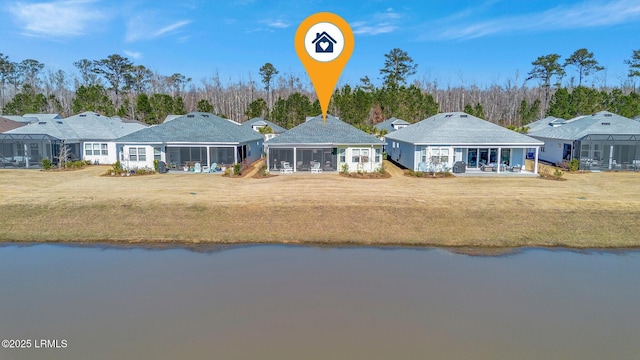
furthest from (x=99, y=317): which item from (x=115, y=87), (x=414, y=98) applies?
(x=115, y=87)

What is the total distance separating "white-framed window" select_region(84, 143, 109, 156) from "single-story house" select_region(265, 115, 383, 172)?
1526 centimetres

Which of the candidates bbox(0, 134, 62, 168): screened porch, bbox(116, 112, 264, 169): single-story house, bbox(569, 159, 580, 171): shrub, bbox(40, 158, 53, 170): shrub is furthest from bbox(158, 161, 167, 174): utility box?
bbox(569, 159, 580, 171): shrub

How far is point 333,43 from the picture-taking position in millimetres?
13242

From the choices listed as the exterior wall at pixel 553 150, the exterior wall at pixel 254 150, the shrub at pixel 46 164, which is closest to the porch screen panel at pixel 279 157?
the exterior wall at pixel 254 150

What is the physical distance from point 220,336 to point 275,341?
1.24 m

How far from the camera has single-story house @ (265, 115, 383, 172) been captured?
29500 millimetres

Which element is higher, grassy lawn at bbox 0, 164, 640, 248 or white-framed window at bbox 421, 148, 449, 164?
white-framed window at bbox 421, 148, 449, 164

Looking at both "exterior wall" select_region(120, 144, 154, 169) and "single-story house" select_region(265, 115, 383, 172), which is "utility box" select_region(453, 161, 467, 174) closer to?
"single-story house" select_region(265, 115, 383, 172)

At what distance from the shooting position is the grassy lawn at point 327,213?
16.3 metres

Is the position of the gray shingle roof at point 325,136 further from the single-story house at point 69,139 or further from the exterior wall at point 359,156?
the single-story house at point 69,139

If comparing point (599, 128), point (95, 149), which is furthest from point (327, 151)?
point (599, 128)

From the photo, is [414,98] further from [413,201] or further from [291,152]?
[413,201]

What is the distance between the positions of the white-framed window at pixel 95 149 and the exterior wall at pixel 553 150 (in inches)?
1501

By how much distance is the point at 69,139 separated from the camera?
32.9 meters
